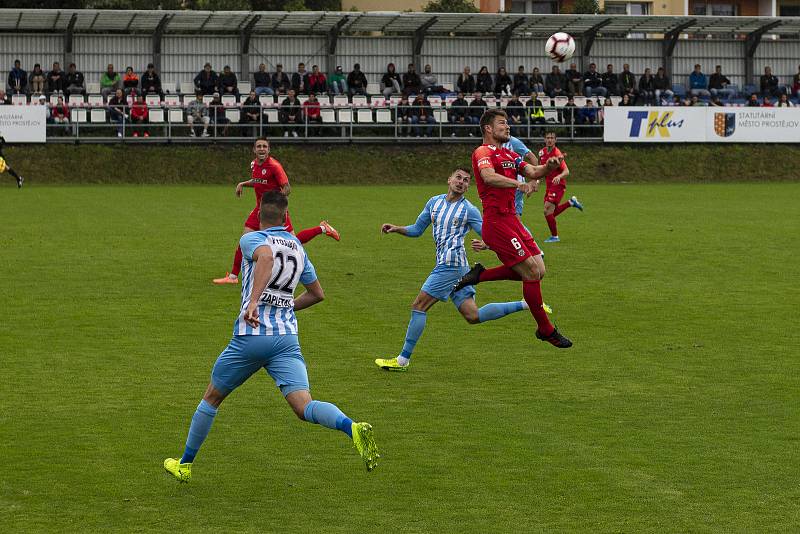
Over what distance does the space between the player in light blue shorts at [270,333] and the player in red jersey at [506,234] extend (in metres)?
4.18

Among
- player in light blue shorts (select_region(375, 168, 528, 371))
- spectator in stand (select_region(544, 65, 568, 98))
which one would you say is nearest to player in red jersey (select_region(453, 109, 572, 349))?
player in light blue shorts (select_region(375, 168, 528, 371))

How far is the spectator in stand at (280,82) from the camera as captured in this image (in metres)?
42.4

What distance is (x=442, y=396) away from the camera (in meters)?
11.0

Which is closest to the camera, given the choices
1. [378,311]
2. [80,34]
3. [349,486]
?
[349,486]

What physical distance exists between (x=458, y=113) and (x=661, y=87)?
798 cm

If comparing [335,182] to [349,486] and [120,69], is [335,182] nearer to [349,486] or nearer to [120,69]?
[120,69]

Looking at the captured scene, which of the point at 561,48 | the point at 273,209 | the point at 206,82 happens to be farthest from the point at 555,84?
the point at 273,209

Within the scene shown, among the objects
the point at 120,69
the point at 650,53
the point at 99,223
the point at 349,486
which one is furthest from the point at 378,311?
the point at 650,53

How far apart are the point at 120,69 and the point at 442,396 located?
36.9 m

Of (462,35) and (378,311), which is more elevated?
(462,35)

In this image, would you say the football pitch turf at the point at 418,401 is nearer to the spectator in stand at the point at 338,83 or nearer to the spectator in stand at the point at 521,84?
the spectator in stand at the point at 338,83

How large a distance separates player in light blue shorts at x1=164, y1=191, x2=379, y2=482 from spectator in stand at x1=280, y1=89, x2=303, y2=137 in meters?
33.2

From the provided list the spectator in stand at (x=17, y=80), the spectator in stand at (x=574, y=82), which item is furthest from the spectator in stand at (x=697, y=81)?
the spectator in stand at (x=17, y=80)

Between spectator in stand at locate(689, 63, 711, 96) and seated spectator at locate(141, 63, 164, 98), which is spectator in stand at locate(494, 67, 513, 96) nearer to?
spectator in stand at locate(689, 63, 711, 96)
